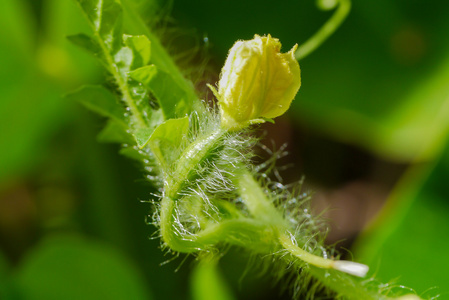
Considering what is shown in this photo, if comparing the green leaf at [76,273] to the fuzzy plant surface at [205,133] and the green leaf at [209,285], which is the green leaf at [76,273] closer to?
the green leaf at [209,285]

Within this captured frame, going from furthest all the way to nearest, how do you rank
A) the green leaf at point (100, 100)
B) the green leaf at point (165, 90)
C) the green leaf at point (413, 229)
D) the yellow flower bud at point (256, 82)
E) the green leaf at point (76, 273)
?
the green leaf at point (76, 273) < the green leaf at point (413, 229) < the green leaf at point (100, 100) < the green leaf at point (165, 90) < the yellow flower bud at point (256, 82)

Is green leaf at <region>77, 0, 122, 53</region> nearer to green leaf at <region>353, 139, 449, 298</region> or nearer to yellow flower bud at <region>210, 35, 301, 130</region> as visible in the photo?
yellow flower bud at <region>210, 35, 301, 130</region>

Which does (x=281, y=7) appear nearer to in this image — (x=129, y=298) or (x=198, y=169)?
(x=129, y=298)

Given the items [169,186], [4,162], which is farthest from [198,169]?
[4,162]

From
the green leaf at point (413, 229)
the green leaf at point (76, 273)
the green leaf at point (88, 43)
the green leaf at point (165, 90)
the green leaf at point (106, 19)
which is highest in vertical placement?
the green leaf at point (106, 19)

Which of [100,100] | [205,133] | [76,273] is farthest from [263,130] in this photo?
[205,133]

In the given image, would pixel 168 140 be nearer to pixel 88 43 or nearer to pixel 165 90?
pixel 165 90

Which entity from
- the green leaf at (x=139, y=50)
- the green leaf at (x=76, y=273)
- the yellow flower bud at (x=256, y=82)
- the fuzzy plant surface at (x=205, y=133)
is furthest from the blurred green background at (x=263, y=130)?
the yellow flower bud at (x=256, y=82)
